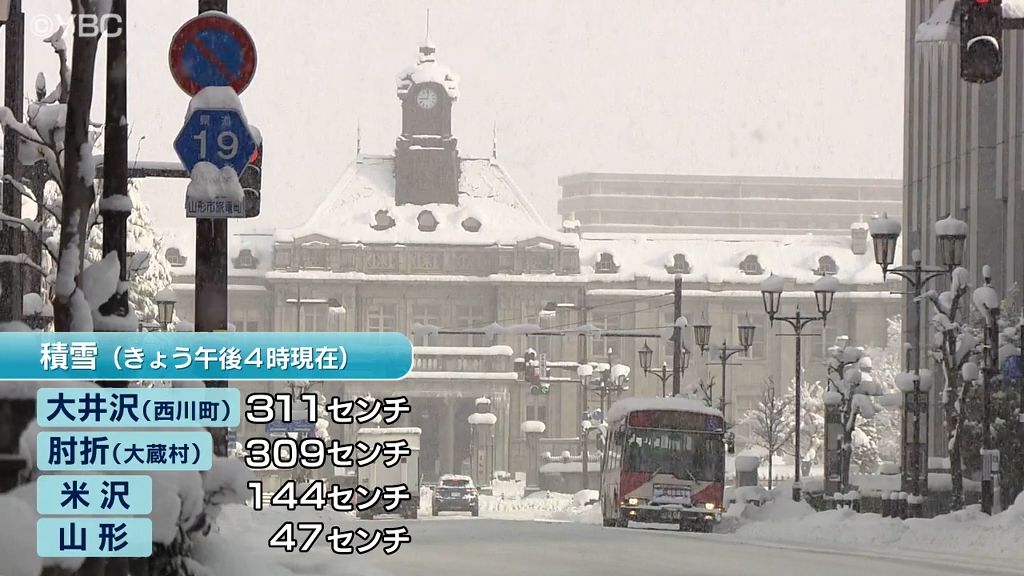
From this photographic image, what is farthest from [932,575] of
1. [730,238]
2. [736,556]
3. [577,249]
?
[730,238]

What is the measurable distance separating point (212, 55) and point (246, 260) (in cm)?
11208

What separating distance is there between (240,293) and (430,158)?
1567 centimetres

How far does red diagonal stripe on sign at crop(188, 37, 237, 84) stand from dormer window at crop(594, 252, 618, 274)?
384ft

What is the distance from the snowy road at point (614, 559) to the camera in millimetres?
16406

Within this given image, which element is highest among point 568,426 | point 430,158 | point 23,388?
point 430,158

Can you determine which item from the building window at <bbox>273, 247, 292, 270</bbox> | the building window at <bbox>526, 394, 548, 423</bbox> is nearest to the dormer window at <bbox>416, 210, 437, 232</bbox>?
the building window at <bbox>273, 247, 292, 270</bbox>

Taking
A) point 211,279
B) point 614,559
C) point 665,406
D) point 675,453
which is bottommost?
point 675,453

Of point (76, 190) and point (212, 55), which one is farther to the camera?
point (212, 55)

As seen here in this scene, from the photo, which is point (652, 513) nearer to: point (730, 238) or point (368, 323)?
point (368, 323)

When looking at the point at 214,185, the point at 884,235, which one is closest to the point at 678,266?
the point at 884,235

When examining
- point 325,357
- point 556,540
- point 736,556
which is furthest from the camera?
point 556,540

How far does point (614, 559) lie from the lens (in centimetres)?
1845

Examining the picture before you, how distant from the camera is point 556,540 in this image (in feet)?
75.8

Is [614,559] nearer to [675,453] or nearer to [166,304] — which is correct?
[675,453]
